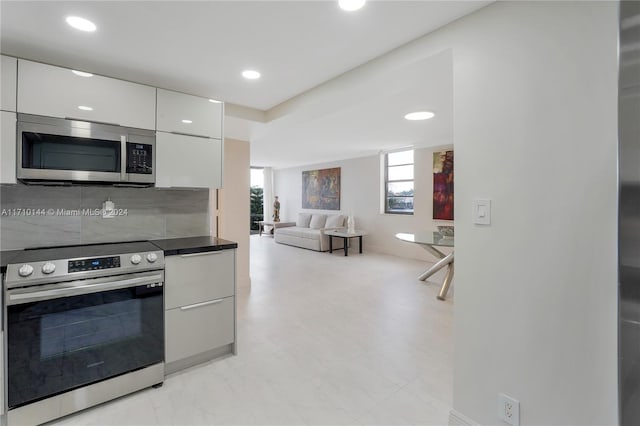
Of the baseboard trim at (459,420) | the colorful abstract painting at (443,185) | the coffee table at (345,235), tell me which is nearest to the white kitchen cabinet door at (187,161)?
the baseboard trim at (459,420)

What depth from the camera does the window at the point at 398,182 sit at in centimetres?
667

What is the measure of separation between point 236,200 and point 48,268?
2.54 meters

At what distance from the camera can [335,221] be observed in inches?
308

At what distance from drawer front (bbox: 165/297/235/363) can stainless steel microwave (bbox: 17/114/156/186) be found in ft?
3.38

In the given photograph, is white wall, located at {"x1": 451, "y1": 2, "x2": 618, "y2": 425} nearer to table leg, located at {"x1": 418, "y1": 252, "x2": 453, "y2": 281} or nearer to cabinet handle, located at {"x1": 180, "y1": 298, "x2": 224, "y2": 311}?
cabinet handle, located at {"x1": 180, "y1": 298, "x2": 224, "y2": 311}

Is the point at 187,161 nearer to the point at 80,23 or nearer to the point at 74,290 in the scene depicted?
the point at 80,23

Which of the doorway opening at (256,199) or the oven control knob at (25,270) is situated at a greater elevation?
the doorway opening at (256,199)

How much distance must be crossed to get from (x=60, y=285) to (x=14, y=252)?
24.9 inches

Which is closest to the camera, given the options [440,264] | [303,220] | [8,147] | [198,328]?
[8,147]

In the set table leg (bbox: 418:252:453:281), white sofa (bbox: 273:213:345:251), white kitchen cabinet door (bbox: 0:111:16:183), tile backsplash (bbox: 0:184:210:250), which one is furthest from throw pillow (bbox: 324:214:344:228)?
white kitchen cabinet door (bbox: 0:111:16:183)

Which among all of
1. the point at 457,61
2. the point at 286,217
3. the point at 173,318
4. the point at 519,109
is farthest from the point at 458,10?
the point at 286,217

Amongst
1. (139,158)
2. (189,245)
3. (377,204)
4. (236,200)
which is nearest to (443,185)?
(377,204)

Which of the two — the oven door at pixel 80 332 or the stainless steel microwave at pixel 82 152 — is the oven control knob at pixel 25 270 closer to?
the oven door at pixel 80 332

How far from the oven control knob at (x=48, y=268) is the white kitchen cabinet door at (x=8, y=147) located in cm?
62
